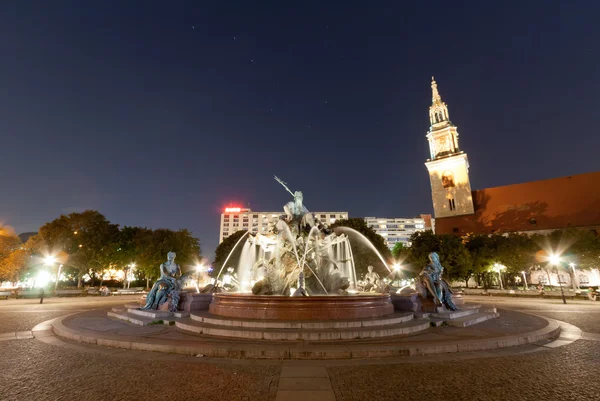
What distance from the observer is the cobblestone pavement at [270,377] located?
4.70 meters

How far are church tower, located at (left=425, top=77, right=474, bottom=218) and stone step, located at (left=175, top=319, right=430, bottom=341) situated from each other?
66.3 m

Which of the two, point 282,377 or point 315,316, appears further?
point 315,316

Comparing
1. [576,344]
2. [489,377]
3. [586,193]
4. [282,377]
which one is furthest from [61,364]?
[586,193]

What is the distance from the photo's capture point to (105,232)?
42312 millimetres

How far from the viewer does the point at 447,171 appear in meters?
68.3

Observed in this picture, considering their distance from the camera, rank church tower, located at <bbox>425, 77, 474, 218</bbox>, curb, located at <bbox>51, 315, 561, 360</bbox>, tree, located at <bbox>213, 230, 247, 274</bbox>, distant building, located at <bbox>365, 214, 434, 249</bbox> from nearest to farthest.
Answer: curb, located at <bbox>51, 315, 561, 360</bbox>
tree, located at <bbox>213, 230, 247, 274</bbox>
church tower, located at <bbox>425, 77, 474, 218</bbox>
distant building, located at <bbox>365, 214, 434, 249</bbox>

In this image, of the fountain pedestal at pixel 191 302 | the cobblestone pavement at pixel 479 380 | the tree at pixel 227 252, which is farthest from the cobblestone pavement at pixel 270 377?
the tree at pixel 227 252

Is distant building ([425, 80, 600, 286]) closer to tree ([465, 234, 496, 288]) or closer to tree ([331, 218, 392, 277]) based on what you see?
tree ([465, 234, 496, 288])

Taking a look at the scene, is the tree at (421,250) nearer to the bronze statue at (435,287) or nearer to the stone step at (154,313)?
the bronze statue at (435,287)

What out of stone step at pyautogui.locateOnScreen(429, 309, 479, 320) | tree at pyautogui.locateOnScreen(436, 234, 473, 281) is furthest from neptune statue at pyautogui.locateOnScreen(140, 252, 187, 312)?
tree at pyautogui.locateOnScreen(436, 234, 473, 281)

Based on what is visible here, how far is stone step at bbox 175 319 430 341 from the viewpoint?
7.74 metres

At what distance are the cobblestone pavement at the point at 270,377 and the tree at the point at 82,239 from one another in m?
39.3

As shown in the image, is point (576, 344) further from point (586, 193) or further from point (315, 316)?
point (586, 193)

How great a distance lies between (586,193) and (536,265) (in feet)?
79.5
